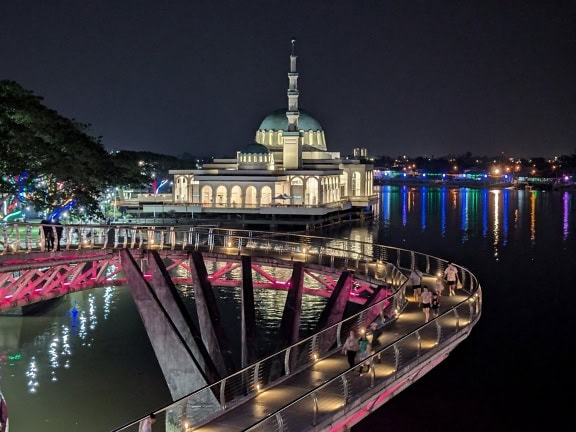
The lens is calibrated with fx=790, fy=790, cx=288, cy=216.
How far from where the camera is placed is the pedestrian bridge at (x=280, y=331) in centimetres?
1869

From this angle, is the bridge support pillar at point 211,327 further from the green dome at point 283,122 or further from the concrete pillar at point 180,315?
the green dome at point 283,122

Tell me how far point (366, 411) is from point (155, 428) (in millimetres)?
12176

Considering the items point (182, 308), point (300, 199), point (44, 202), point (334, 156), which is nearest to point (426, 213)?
point (334, 156)

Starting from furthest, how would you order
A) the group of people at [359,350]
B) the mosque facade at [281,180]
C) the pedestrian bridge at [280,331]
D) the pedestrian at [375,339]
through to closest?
the mosque facade at [281,180] → the pedestrian at [375,339] → the group of people at [359,350] → the pedestrian bridge at [280,331]

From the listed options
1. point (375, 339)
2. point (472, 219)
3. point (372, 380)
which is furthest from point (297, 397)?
point (472, 219)

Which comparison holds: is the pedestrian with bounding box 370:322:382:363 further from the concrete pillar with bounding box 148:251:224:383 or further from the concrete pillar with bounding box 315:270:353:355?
the concrete pillar with bounding box 148:251:224:383

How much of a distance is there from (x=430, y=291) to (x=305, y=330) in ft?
63.0

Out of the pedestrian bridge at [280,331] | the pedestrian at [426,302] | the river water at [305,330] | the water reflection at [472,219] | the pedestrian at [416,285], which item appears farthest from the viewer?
the water reflection at [472,219]

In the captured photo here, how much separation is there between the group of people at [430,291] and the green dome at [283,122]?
10358 cm

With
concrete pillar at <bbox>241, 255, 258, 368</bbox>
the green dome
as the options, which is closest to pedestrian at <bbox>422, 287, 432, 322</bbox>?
concrete pillar at <bbox>241, 255, 258, 368</bbox>

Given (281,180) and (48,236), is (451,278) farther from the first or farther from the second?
(281,180)

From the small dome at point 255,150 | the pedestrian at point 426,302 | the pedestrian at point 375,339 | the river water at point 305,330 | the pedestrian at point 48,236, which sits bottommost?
the river water at point 305,330

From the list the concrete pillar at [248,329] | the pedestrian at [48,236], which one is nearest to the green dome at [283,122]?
the concrete pillar at [248,329]

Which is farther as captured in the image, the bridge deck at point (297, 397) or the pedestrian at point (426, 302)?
the pedestrian at point (426, 302)
